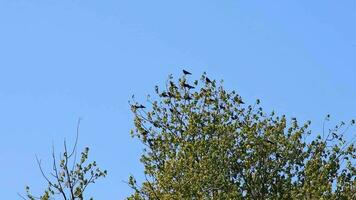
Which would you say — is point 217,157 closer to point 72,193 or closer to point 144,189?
point 144,189

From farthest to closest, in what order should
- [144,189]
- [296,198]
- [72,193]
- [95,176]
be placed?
1. [144,189]
2. [296,198]
3. [95,176]
4. [72,193]

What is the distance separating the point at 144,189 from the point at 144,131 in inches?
168

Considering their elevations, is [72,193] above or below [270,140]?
below

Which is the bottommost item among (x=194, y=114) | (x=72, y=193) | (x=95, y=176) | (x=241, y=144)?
(x=72, y=193)

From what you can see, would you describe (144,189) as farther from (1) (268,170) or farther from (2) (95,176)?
(2) (95,176)

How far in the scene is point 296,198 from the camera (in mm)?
40594

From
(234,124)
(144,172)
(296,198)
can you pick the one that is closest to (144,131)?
(144,172)

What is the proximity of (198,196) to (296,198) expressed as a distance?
5667 millimetres

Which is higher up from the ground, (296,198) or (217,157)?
(217,157)

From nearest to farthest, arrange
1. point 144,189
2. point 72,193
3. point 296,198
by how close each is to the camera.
A: point 72,193 < point 296,198 < point 144,189

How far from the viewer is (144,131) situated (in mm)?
50656

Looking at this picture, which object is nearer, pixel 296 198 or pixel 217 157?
pixel 296 198

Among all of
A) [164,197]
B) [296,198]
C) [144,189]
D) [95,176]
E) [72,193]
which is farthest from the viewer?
[144,189]

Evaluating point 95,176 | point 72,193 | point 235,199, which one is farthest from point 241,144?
point 72,193
